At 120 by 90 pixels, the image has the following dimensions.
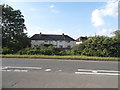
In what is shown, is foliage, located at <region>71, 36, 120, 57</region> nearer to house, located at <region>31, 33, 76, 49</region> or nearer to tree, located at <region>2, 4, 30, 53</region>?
tree, located at <region>2, 4, 30, 53</region>

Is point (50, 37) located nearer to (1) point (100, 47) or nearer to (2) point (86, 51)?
(2) point (86, 51)

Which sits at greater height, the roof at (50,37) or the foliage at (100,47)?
the roof at (50,37)

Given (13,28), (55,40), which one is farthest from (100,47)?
(55,40)

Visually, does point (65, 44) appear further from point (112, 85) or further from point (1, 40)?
point (112, 85)

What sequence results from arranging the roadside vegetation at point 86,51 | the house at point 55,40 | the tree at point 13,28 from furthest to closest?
the house at point 55,40 < the tree at point 13,28 < the roadside vegetation at point 86,51

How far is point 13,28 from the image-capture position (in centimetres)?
4450

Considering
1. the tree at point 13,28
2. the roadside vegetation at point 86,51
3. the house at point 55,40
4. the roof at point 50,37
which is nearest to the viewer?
the roadside vegetation at point 86,51

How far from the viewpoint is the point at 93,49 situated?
2339cm

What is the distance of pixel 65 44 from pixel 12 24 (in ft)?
102

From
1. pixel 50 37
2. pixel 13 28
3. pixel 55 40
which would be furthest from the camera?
pixel 50 37

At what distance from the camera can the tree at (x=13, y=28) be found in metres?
41.5

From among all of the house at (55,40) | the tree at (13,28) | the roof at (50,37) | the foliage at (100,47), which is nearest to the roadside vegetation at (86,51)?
the foliage at (100,47)

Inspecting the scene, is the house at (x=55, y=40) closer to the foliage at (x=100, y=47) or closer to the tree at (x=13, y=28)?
the tree at (x=13, y=28)

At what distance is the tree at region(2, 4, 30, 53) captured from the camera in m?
41.5
